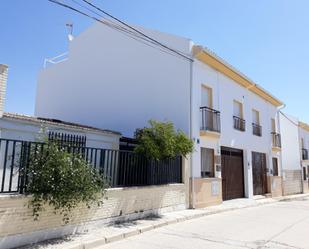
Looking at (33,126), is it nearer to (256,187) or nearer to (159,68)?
(159,68)

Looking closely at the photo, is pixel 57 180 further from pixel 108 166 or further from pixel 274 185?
pixel 274 185

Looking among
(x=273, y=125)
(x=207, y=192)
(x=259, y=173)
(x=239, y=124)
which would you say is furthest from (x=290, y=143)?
(x=207, y=192)

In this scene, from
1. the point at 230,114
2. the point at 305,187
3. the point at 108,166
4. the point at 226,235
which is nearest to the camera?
the point at 226,235

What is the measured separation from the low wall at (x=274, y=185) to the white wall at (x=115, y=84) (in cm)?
1053

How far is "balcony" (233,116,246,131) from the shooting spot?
1806cm

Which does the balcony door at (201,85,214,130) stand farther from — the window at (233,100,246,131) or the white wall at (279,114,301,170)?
the white wall at (279,114,301,170)

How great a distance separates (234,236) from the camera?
8633 millimetres

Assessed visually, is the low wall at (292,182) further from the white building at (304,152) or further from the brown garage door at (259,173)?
the brown garage door at (259,173)

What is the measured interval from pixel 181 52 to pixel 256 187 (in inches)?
413

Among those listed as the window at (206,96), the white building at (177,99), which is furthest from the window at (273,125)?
the window at (206,96)

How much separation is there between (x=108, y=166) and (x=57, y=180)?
2.75 meters

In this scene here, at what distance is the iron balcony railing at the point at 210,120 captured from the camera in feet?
48.7

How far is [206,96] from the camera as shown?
16.0 m

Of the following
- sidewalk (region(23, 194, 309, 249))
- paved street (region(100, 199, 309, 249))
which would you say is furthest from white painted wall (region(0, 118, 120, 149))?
paved street (region(100, 199, 309, 249))
